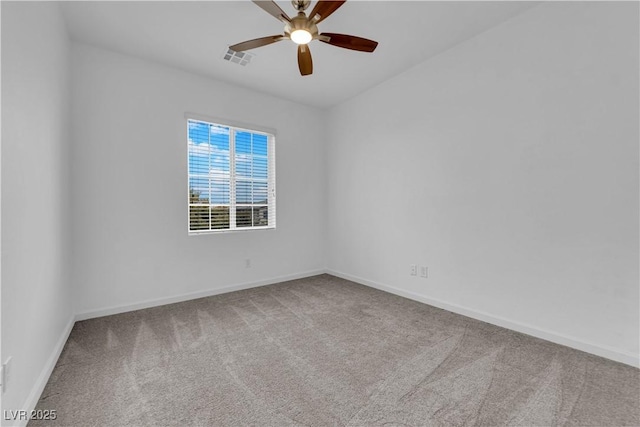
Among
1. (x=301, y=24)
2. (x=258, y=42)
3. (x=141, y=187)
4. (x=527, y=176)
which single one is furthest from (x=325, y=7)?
(x=141, y=187)

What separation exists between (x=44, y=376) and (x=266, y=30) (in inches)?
127

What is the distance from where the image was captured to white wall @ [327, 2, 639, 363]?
6.88 ft

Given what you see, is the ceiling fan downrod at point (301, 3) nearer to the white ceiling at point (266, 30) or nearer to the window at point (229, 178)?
the white ceiling at point (266, 30)

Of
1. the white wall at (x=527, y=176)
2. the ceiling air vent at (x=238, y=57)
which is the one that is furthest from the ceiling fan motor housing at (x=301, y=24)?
the white wall at (x=527, y=176)

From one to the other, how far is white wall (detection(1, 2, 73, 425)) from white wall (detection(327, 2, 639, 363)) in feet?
11.2

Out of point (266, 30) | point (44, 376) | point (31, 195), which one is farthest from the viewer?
point (266, 30)

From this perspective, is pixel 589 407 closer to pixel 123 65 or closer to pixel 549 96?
pixel 549 96

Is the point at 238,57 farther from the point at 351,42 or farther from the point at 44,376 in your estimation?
the point at 44,376

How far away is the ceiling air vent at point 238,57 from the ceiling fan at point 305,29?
863mm

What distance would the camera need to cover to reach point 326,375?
76.4 inches

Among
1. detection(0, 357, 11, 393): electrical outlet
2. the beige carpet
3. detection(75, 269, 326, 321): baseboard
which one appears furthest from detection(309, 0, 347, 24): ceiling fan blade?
detection(75, 269, 326, 321): baseboard

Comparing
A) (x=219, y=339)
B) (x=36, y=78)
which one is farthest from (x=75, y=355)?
(x=36, y=78)

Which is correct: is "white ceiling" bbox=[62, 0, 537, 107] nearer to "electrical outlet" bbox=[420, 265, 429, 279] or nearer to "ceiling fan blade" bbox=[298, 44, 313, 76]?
"ceiling fan blade" bbox=[298, 44, 313, 76]

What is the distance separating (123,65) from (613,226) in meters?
4.83
